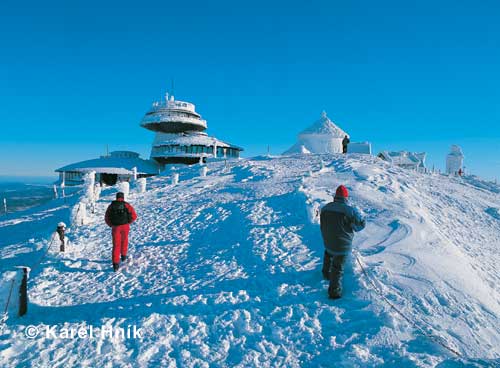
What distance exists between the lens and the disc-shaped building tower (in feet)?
133

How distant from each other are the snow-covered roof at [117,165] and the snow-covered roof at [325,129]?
21.9 m

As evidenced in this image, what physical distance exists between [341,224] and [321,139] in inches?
1339

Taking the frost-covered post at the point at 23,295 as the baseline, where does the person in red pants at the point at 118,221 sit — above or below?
above

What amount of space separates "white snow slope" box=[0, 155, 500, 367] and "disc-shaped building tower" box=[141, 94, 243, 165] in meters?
28.8

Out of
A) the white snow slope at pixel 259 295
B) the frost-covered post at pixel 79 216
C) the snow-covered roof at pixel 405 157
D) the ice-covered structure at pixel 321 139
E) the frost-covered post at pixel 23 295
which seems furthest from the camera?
the snow-covered roof at pixel 405 157

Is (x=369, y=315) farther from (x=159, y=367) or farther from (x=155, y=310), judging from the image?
(x=155, y=310)

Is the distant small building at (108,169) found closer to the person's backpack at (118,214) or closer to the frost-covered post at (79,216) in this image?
the frost-covered post at (79,216)

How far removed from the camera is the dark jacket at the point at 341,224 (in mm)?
5711

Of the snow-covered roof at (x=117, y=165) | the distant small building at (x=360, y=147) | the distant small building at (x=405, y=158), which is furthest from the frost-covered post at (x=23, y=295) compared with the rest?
the distant small building at (x=405, y=158)

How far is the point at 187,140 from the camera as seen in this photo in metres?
41.3

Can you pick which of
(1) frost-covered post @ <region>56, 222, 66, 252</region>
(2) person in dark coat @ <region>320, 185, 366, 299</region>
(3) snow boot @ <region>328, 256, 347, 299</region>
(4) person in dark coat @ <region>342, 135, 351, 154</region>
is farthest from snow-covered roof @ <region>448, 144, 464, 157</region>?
(1) frost-covered post @ <region>56, 222, 66, 252</region>

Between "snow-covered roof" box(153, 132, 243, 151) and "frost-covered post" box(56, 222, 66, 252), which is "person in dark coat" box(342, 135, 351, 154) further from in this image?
"frost-covered post" box(56, 222, 66, 252)

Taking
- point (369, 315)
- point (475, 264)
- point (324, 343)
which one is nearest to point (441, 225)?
point (475, 264)

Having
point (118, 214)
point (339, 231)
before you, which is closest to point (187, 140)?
point (118, 214)
